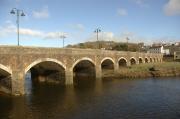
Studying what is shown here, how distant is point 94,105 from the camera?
31.4 metres

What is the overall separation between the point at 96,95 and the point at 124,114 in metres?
11.5

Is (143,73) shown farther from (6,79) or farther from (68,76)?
(6,79)

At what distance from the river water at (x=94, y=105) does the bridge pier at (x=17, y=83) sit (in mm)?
1138

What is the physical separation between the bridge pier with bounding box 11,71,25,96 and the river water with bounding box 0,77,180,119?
1.14 meters

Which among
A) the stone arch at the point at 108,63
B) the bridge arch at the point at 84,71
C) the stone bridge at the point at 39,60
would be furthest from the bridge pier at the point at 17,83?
the stone arch at the point at 108,63

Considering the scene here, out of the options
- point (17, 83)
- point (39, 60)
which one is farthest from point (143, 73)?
point (17, 83)

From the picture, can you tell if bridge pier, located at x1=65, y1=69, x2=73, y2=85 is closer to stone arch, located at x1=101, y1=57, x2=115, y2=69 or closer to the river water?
the river water

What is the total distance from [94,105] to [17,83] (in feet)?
37.0

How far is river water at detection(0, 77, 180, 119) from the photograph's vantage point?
27062mm

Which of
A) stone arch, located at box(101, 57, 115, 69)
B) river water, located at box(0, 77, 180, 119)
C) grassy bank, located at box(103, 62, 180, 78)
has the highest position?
stone arch, located at box(101, 57, 115, 69)

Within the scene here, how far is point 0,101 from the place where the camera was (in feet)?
113

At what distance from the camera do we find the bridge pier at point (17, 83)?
36297 mm

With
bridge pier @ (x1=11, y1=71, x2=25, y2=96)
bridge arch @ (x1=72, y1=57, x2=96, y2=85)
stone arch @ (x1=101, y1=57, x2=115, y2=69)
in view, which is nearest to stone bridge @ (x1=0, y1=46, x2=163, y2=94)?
bridge pier @ (x1=11, y1=71, x2=25, y2=96)

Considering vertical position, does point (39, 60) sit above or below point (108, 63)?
above
